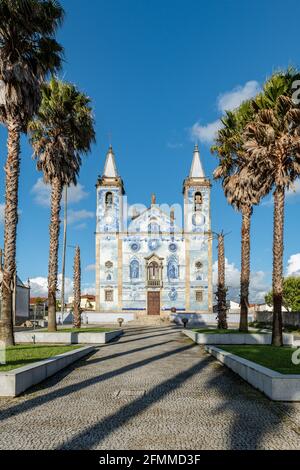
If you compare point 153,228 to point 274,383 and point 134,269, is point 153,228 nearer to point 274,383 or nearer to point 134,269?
point 134,269

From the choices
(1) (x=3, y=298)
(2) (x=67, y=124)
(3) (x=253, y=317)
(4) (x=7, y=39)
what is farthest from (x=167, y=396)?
(3) (x=253, y=317)

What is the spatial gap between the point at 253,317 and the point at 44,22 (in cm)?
3647

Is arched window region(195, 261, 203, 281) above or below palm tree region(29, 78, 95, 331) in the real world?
below

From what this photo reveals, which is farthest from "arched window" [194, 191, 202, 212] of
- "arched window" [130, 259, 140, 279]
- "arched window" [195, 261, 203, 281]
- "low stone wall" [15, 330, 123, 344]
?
"low stone wall" [15, 330, 123, 344]

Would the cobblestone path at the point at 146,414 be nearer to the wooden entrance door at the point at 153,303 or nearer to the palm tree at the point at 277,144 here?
the palm tree at the point at 277,144

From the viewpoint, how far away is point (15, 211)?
1631cm

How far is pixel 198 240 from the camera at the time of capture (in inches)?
1989

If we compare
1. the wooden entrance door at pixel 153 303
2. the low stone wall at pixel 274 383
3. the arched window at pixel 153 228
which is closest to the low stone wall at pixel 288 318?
the wooden entrance door at pixel 153 303

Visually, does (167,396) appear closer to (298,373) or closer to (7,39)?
(298,373)

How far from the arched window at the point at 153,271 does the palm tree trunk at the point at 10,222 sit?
34451 mm

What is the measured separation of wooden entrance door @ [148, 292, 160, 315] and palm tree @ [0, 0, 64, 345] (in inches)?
1353

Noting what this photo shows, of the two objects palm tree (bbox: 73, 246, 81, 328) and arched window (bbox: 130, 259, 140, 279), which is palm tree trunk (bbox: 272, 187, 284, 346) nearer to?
palm tree (bbox: 73, 246, 81, 328)

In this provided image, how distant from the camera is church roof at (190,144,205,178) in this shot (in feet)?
171

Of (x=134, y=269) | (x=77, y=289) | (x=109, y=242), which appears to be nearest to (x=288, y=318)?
(x=77, y=289)
